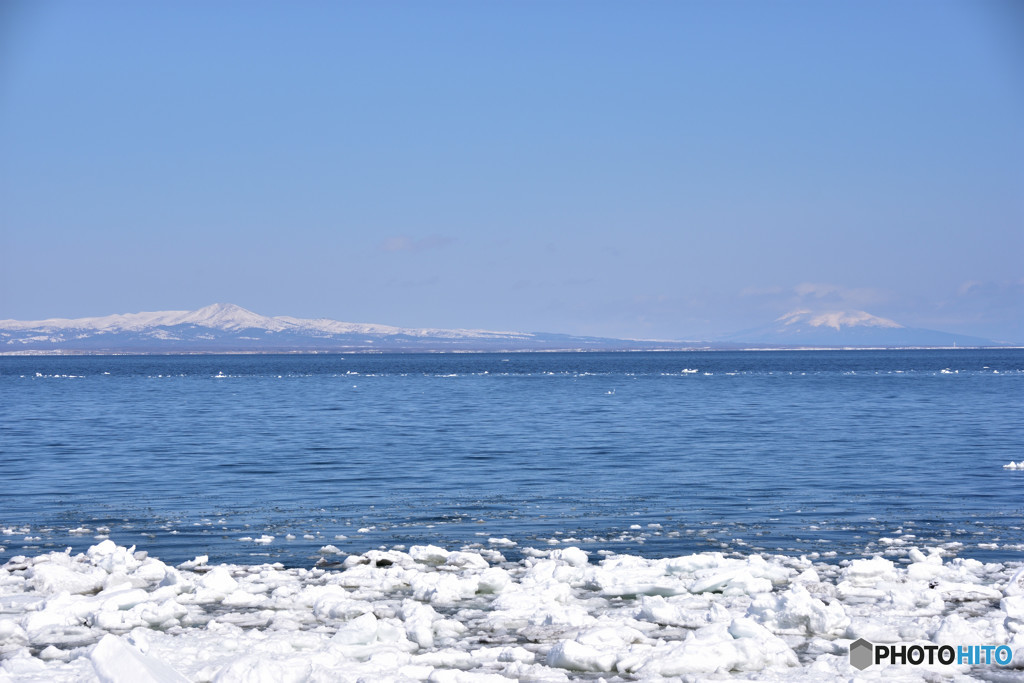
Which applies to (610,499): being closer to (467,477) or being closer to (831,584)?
(467,477)

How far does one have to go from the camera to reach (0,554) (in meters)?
15.0

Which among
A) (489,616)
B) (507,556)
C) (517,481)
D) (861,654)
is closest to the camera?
(861,654)

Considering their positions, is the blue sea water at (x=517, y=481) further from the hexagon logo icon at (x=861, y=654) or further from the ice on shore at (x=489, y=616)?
the hexagon logo icon at (x=861, y=654)

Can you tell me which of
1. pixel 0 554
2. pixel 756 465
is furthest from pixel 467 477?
pixel 0 554

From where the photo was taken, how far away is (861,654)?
982 cm

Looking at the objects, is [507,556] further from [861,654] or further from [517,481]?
[517,481]

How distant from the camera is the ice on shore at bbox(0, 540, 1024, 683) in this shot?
9.39 meters

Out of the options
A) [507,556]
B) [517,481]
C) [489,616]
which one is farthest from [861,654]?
[517,481]

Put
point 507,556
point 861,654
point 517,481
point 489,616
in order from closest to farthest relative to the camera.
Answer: point 861,654
point 489,616
point 507,556
point 517,481

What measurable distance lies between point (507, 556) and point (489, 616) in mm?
3233

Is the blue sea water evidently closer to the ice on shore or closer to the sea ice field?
the sea ice field

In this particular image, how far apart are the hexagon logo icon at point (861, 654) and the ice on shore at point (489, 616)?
0.11 m

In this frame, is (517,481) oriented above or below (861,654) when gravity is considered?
below

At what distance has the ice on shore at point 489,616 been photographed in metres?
9.39
